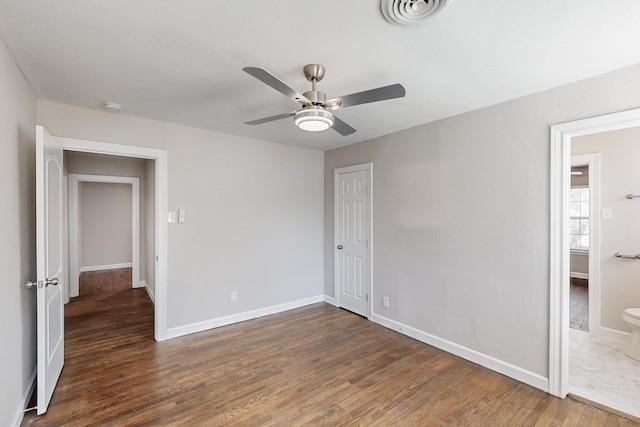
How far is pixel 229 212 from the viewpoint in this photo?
12.5 feet

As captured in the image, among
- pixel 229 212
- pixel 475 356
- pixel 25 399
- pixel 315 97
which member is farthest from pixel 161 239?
pixel 475 356

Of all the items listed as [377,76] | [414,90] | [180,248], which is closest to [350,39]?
[377,76]

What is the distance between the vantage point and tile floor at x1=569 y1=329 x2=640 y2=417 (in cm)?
227

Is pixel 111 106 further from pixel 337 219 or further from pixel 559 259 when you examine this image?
pixel 559 259

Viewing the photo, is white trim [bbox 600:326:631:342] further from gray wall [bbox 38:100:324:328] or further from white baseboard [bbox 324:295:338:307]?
gray wall [bbox 38:100:324:328]

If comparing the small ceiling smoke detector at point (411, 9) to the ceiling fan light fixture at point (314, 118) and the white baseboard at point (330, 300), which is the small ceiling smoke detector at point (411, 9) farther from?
the white baseboard at point (330, 300)

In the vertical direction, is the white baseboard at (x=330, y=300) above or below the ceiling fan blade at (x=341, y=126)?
below

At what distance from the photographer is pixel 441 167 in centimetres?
315

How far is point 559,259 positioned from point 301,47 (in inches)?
97.7

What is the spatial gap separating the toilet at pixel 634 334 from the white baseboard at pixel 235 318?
3.47 metres

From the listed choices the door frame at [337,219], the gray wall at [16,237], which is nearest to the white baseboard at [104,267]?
the gray wall at [16,237]

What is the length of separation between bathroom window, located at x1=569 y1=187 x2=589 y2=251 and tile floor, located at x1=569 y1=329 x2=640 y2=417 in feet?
11.3

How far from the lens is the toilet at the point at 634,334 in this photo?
9.26ft

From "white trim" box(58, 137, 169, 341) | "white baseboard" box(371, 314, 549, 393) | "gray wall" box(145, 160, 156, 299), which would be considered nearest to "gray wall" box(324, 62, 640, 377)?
"white baseboard" box(371, 314, 549, 393)
